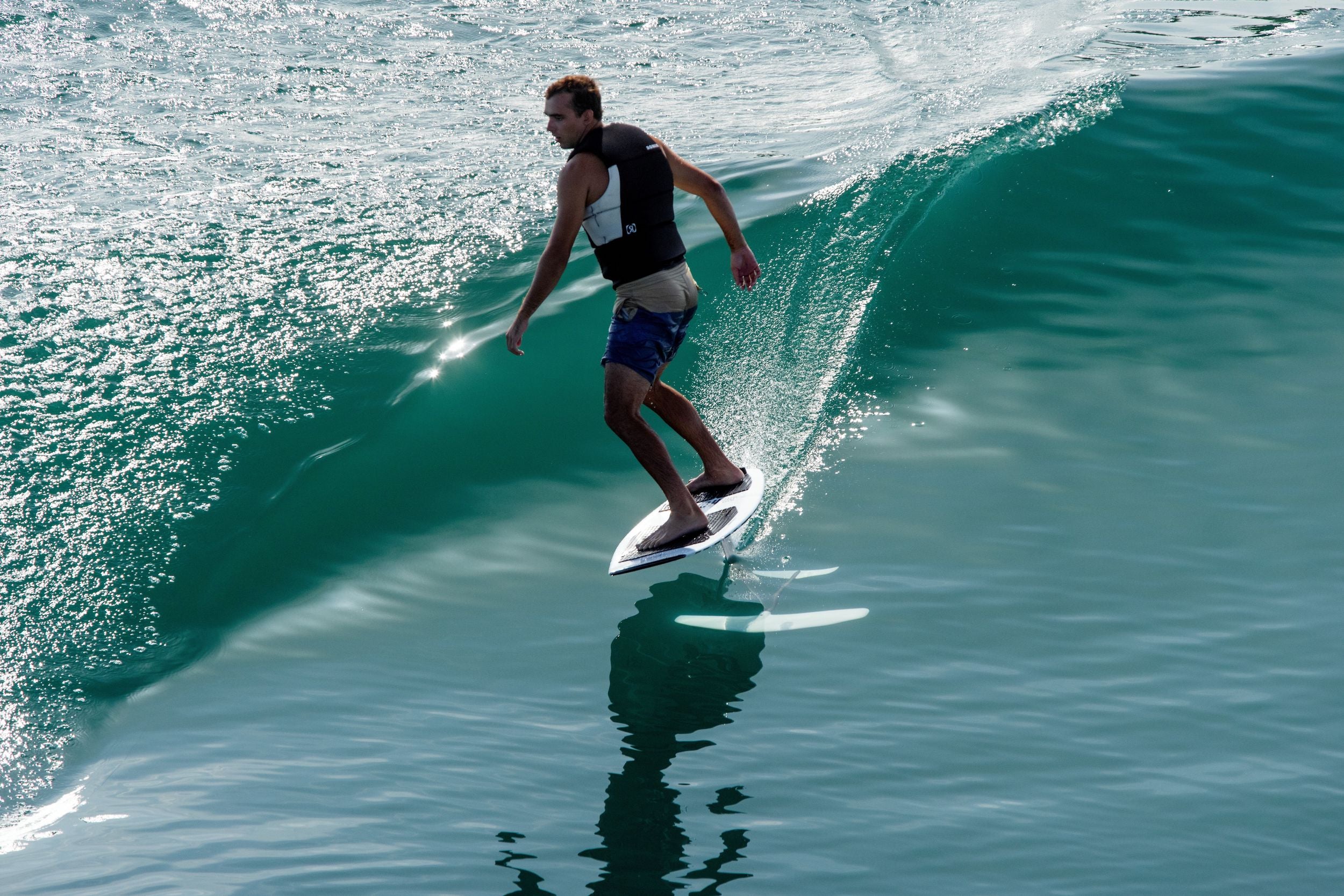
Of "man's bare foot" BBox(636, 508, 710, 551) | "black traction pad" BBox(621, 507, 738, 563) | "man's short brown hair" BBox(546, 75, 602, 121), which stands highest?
"man's short brown hair" BBox(546, 75, 602, 121)

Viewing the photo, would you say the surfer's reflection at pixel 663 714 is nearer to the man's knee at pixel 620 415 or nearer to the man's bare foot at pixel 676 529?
the man's bare foot at pixel 676 529

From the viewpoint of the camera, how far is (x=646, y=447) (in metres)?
5.45

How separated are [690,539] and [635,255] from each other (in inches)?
54.5

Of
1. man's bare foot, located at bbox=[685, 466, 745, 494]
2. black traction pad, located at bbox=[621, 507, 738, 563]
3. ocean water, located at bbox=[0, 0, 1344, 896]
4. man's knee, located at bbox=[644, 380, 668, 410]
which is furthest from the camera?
man's bare foot, located at bbox=[685, 466, 745, 494]

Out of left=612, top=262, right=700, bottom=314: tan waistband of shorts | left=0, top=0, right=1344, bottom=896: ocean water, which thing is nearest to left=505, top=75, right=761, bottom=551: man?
left=612, top=262, right=700, bottom=314: tan waistband of shorts

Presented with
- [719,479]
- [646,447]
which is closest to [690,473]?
[719,479]

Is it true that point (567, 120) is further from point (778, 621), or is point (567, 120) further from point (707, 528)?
point (778, 621)

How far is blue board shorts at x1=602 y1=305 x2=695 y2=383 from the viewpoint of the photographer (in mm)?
5344

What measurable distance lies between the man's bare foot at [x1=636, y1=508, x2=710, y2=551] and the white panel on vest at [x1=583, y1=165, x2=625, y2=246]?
137 cm

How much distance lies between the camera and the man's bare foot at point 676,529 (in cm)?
554

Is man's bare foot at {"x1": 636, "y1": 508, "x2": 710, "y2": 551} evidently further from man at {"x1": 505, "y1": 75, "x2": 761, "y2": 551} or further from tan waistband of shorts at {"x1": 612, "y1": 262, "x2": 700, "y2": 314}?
tan waistband of shorts at {"x1": 612, "y1": 262, "x2": 700, "y2": 314}

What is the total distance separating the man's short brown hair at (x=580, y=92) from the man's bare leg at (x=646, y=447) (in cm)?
116

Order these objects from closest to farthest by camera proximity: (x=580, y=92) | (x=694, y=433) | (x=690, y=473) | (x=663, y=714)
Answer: (x=663, y=714) → (x=580, y=92) → (x=694, y=433) → (x=690, y=473)

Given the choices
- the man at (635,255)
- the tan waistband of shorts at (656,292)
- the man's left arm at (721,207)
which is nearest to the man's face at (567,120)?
the man at (635,255)
